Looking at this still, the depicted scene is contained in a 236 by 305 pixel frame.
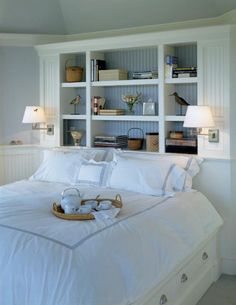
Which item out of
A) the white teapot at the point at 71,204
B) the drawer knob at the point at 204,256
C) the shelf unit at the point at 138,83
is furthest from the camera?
the shelf unit at the point at 138,83

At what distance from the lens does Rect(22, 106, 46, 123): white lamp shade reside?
15.4ft

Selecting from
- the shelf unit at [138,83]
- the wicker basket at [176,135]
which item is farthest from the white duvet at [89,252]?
the shelf unit at [138,83]

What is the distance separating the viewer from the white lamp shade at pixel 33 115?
15.4 ft

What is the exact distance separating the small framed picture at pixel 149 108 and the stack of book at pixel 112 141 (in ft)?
1.32

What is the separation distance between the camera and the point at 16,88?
5047 mm

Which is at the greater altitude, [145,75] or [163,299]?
[145,75]

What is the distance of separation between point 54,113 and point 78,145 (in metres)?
0.45

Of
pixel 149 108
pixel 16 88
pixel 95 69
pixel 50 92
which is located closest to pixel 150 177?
pixel 149 108

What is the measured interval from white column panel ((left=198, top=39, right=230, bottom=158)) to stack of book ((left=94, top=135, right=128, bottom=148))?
3.28ft

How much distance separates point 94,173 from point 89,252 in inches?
69.7

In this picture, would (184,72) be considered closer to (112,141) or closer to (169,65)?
(169,65)

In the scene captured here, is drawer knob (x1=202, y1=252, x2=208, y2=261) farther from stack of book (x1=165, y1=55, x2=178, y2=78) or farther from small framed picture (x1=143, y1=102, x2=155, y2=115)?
stack of book (x1=165, y1=55, x2=178, y2=78)

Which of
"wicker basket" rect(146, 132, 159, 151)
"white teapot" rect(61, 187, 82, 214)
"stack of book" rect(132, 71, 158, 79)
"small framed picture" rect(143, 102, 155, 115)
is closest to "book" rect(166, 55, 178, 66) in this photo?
"stack of book" rect(132, 71, 158, 79)

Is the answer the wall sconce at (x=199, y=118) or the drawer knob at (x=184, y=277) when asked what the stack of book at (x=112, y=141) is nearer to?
the wall sconce at (x=199, y=118)
